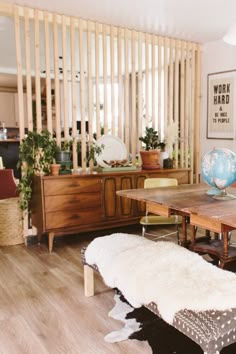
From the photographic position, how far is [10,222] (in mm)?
4023

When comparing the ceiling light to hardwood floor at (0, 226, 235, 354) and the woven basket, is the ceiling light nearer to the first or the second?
hardwood floor at (0, 226, 235, 354)

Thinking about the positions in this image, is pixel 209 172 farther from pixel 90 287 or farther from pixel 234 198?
pixel 90 287

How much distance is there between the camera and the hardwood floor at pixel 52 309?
2.11m

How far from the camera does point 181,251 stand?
2.31m

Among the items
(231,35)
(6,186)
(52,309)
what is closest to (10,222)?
(6,186)

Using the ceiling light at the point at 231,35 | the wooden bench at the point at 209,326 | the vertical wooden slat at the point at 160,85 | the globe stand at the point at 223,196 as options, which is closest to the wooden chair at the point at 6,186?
the vertical wooden slat at the point at 160,85

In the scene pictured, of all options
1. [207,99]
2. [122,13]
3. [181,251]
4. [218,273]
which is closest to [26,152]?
[122,13]

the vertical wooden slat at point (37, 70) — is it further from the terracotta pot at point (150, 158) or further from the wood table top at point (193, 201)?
the wood table top at point (193, 201)

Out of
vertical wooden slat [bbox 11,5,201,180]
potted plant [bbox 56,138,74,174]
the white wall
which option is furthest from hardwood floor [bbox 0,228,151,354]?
the white wall

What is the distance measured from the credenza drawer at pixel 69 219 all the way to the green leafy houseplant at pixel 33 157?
0.44 metres

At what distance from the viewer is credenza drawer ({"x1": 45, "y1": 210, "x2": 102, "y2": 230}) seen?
3.73m

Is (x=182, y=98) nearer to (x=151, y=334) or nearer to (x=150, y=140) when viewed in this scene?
(x=150, y=140)

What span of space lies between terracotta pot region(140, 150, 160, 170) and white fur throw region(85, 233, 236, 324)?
1.91m

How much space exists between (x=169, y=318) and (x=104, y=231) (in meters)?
2.88
